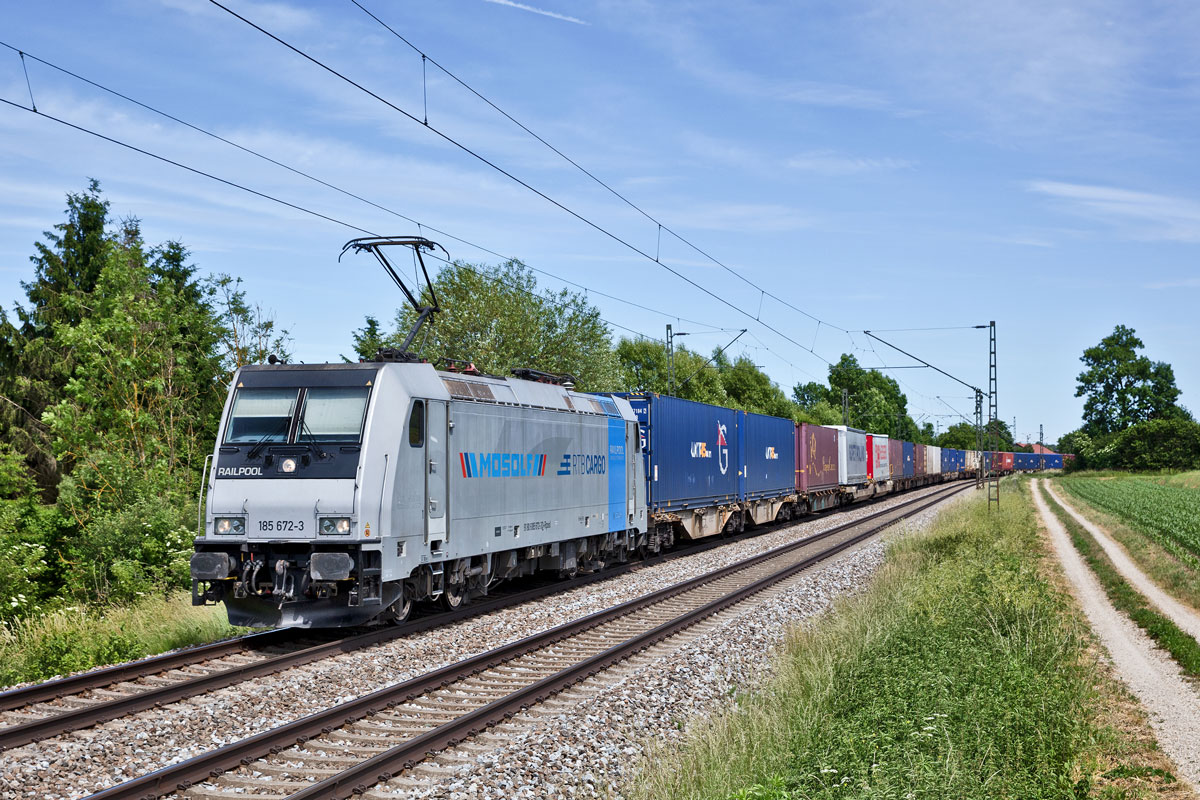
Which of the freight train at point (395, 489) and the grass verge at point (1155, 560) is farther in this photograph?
the grass verge at point (1155, 560)

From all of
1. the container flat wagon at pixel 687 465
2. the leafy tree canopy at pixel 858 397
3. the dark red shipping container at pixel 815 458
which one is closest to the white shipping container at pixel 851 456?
the dark red shipping container at pixel 815 458

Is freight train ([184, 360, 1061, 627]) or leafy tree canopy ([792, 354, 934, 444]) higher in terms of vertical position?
leafy tree canopy ([792, 354, 934, 444])

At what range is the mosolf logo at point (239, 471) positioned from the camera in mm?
11875

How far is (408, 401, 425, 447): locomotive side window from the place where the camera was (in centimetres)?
1256

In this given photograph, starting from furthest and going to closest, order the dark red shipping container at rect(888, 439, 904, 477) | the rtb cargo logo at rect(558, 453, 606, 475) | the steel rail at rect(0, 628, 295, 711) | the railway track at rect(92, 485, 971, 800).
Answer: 1. the dark red shipping container at rect(888, 439, 904, 477)
2. the rtb cargo logo at rect(558, 453, 606, 475)
3. the steel rail at rect(0, 628, 295, 711)
4. the railway track at rect(92, 485, 971, 800)

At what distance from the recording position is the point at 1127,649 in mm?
A: 13820

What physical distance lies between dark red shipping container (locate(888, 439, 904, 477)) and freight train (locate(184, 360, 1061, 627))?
3730 centimetres

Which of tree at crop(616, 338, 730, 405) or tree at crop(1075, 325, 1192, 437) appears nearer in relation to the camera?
tree at crop(616, 338, 730, 405)

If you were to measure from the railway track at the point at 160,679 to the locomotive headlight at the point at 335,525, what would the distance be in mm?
1347

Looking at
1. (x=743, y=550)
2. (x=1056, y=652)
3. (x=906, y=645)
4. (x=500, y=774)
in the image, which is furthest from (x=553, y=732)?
(x=743, y=550)

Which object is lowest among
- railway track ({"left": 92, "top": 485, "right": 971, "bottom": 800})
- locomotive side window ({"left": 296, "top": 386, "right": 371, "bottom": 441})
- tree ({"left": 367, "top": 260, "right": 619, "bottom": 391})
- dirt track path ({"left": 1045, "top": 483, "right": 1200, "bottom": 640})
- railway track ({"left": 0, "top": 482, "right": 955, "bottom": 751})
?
dirt track path ({"left": 1045, "top": 483, "right": 1200, "bottom": 640})

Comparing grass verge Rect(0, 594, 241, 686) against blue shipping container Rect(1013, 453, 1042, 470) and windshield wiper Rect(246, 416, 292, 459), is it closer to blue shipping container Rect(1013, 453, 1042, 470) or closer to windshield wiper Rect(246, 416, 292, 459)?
windshield wiper Rect(246, 416, 292, 459)

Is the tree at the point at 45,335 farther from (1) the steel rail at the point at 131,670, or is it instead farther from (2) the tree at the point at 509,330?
(1) the steel rail at the point at 131,670

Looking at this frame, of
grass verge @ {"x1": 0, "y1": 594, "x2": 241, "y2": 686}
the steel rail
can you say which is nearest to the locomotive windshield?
the steel rail
